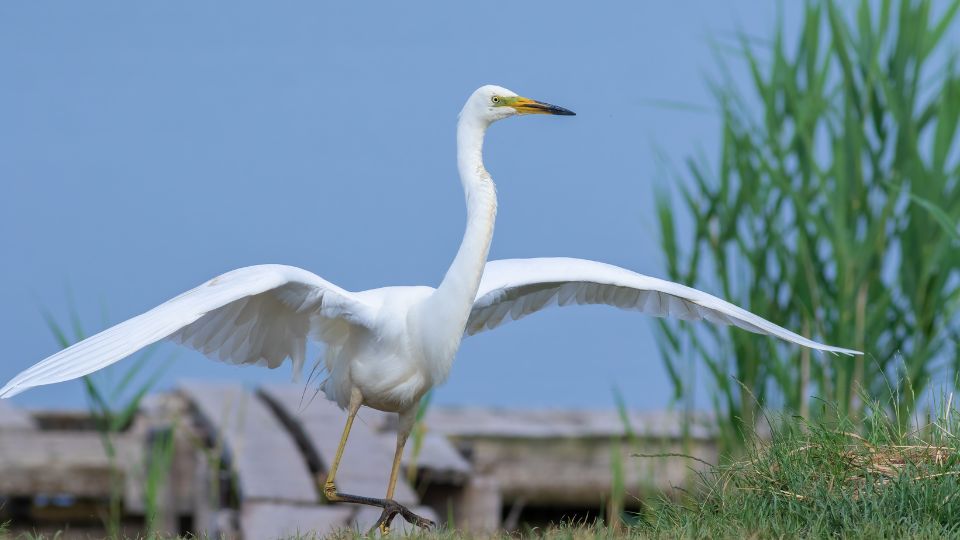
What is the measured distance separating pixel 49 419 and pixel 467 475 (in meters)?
4.01

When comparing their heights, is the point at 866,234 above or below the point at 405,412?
above

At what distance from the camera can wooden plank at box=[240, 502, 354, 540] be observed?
644 centimetres

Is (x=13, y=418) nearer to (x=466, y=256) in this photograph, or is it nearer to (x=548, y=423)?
(x=548, y=423)

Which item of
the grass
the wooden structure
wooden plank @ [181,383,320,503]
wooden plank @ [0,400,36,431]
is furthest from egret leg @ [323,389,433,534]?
wooden plank @ [0,400,36,431]

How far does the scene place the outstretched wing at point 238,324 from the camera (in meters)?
3.58

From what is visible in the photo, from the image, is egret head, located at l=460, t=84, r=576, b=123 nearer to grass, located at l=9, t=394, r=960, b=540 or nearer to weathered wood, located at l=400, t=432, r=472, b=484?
grass, located at l=9, t=394, r=960, b=540

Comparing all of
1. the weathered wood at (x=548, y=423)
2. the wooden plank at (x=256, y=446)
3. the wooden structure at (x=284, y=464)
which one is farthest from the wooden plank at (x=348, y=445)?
the weathered wood at (x=548, y=423)

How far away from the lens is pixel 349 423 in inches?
183

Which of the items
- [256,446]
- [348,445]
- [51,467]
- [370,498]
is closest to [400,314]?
[370,498]

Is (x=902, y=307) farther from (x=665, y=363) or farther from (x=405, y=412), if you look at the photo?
(x=405, y=412)

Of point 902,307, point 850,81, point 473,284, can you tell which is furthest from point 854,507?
point 850,81

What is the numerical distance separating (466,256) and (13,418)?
19.0ft

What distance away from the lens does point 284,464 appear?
7.49 meters

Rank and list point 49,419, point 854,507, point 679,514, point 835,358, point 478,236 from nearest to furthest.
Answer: point 854,507, point 679,514, point 478,236, point 835,358, point 49,419
